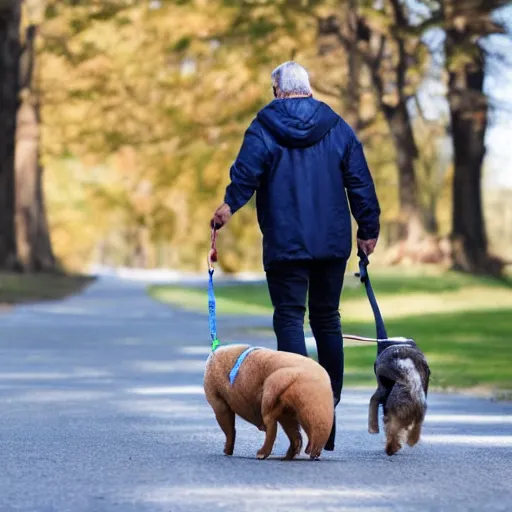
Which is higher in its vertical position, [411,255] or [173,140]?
[173,140]

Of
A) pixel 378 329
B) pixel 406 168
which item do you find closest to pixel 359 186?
pixel 378 329

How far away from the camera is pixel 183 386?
14305 mm

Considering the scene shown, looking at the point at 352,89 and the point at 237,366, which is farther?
the point at 352,89

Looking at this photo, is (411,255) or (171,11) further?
(411,255)

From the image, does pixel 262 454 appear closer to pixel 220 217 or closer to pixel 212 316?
pixel 212 316

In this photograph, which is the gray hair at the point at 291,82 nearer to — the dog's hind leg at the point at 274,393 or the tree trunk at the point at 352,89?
Answer: the dog's hind leg at the point at 274,393

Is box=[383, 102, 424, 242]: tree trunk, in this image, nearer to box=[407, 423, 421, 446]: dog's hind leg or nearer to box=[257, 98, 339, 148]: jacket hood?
box=[257, 98, 339, 148]: jacket hood

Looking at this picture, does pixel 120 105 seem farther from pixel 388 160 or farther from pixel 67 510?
pixel 67 510

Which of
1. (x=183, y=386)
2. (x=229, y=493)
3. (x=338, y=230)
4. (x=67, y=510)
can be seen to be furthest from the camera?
(x=183, y=386)

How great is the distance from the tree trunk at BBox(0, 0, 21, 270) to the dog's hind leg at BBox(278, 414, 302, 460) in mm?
30930

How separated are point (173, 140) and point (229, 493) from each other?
38.3 metres

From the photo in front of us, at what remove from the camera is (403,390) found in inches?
340

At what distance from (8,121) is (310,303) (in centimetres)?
3068

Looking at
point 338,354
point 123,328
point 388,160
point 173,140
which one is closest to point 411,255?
point 173,140
